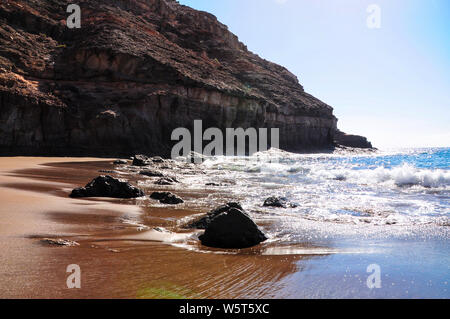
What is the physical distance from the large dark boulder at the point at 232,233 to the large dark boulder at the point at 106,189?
3.59m

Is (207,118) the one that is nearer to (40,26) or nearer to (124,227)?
(40,26)

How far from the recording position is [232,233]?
11.7 feet

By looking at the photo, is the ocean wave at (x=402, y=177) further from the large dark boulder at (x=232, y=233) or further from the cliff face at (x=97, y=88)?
the cliff face at (x=97, y=88)

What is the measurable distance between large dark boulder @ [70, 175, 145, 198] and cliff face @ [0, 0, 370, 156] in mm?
15266

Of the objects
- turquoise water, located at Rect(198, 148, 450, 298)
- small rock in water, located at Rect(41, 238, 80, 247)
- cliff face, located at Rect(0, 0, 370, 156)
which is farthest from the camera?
cliff face, located at Rect(0, 0, 370, 156)

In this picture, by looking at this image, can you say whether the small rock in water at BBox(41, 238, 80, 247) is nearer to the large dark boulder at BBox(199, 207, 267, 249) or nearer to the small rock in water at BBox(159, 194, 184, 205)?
the large dark boulder at BBox(199, 207, 267, 249)

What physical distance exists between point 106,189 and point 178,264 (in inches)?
173

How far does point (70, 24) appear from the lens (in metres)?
31.5

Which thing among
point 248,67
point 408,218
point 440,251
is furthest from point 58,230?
point 248,67

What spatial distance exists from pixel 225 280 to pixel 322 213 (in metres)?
3.97

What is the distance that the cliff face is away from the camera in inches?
782

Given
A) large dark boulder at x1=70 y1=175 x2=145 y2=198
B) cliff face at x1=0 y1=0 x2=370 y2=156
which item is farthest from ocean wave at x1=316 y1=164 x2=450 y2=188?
cliff face at x1=0 y1=0 x2=370 y2=156
